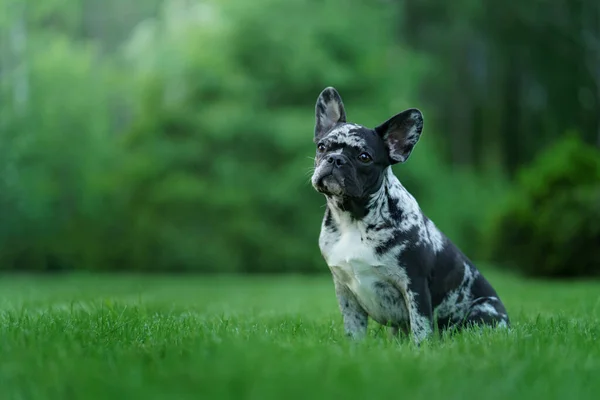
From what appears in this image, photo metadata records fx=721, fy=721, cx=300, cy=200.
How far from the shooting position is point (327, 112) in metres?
5.33

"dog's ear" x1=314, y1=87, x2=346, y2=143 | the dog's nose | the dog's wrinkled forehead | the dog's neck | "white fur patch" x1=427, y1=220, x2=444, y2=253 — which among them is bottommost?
"white fur patch" x1=427, y1=220, x2=444, y2=253

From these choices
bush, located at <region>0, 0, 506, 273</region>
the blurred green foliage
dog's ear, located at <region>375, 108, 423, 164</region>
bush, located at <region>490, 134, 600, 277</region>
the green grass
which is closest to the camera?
the green grass

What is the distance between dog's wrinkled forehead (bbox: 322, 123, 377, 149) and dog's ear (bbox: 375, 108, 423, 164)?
0.34ft

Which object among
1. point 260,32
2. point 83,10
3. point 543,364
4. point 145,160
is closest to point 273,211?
point 145,160

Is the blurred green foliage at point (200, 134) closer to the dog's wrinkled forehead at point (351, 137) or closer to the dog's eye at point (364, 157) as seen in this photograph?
the dog's wrinkled forehead at point (351, 137)

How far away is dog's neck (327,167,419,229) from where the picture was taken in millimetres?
4828

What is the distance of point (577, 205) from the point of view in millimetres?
15297

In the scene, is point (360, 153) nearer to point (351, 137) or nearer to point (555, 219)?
point (351, 137)

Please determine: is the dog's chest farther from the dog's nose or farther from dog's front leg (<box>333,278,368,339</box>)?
the dog's nose

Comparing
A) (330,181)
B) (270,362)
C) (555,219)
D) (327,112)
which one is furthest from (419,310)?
(555,219)

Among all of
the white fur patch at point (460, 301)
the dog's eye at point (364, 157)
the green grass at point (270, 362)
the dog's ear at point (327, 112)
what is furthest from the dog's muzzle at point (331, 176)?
the white fur patch at point (460, 301)

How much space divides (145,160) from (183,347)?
56.9ft

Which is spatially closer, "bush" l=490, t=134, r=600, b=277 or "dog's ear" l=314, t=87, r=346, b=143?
"dog's ear" l=314, t=87, r=346, b=143

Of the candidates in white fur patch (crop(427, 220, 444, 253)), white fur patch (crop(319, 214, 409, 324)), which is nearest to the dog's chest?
white fur patch (crop(319, 214, 409, 324))
